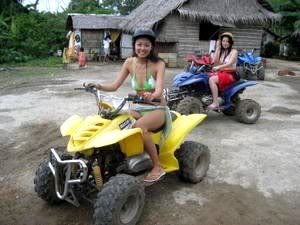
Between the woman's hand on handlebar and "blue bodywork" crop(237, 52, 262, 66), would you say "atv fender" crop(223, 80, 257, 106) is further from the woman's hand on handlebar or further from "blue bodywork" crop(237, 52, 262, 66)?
"blue bodywork" crop(237, 52, 262, 66)

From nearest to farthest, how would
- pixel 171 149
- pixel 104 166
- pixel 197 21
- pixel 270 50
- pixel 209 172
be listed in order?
1. pixel 104 166
2. pixel 171 149
3. pixel 209 172
4. pixel 197 21
5. pixel 270 50

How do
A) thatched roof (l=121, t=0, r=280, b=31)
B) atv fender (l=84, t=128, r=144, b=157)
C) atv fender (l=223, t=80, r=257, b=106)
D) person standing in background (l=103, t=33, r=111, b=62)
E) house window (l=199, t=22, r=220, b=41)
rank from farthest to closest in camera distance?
person standing in background (l=103, t=33, r=111, b=62), house window (l=199, t=22, r=220, b=41), thatched roof (l=121, t=0, r=280, b=31), atv fender (l=223, t=80, r=257, b=106), atv fender (l=84, t=128, r=144, b=157)

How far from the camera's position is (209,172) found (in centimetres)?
520

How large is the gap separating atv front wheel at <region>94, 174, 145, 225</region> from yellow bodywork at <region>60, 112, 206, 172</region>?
0.35 meters

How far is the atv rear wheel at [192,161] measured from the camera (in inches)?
184

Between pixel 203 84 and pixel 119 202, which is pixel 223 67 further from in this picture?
pixel 119 202

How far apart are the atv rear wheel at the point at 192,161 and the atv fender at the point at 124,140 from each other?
2.53 feet

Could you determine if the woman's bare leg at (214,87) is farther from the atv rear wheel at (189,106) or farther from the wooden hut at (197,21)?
the wooden hut at (197,21)

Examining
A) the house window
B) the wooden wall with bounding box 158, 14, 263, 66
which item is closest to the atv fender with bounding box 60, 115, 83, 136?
the wooden wall with bounding box 158, 14, 263, 66

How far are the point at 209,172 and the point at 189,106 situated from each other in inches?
82.4

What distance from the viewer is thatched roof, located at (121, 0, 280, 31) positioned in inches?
741

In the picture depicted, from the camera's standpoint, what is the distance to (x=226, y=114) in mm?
8320

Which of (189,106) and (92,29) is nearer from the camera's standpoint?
(189,106)

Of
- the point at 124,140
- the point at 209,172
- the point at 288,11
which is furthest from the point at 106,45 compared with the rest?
the point at 124,140
